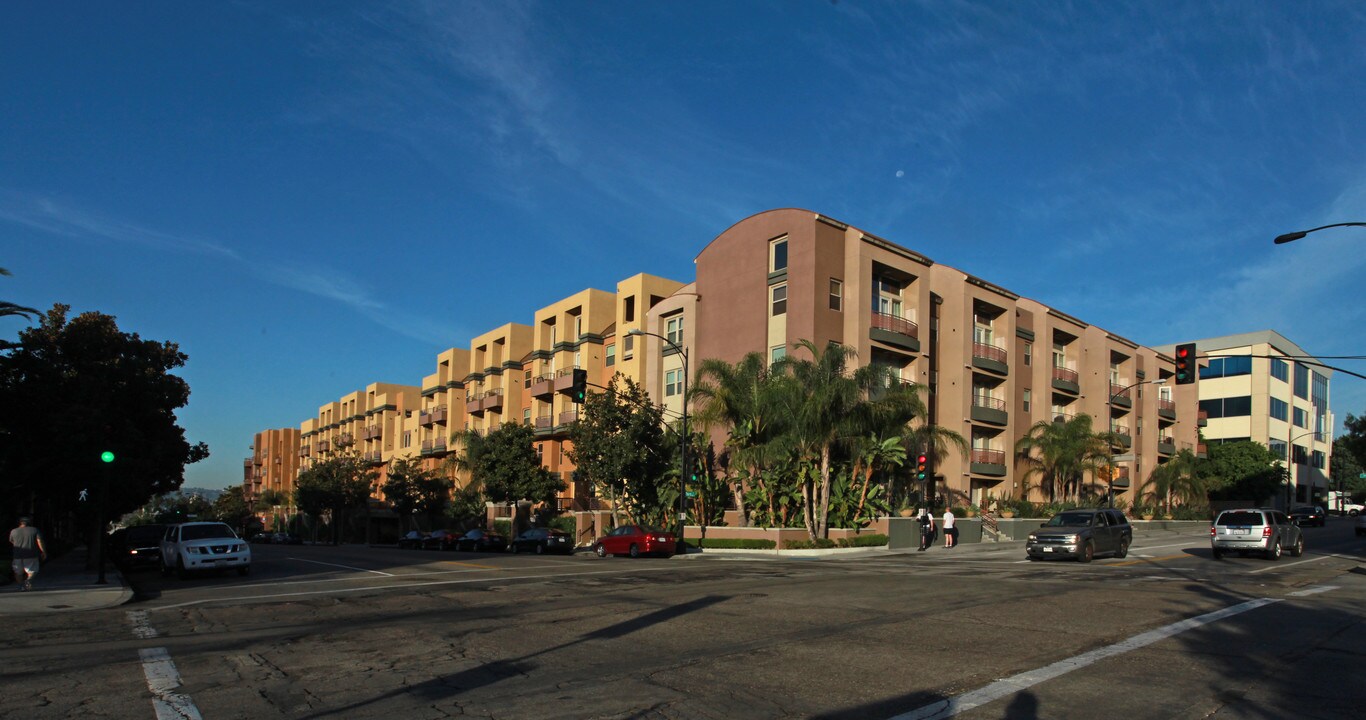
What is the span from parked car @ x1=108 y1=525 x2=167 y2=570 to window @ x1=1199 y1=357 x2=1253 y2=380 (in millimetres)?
82722

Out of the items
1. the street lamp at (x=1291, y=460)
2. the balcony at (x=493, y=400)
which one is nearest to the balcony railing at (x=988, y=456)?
the balcony at (x=493, y=400)

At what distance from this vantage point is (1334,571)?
76.6 ft

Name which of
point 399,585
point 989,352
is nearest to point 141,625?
point 399,585

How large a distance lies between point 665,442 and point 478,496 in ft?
73.0

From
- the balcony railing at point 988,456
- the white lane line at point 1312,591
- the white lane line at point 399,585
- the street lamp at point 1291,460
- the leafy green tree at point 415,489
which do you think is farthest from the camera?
the street lamp at point 1291,460

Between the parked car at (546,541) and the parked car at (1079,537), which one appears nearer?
the parked car at (1079,537)

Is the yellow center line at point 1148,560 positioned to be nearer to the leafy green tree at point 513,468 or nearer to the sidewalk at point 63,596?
the sidewalk at point 63,596

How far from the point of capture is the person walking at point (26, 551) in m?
18.9

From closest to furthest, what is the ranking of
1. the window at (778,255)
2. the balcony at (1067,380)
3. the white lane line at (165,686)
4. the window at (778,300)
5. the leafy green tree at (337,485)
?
the white lane line at (165,686)
the window at (778,300)
the window at (778,255)
the balcony at (1067,380)
the leafy green tree at (337,485)

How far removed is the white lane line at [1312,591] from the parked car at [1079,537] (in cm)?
812

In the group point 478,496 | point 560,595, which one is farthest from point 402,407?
point 560,595

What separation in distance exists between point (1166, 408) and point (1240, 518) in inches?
1889

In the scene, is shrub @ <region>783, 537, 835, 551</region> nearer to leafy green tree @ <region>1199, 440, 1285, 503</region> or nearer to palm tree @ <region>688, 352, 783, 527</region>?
palm tree @ <region>688, 352, 783, 527</region>

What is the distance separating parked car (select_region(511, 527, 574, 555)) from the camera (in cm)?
4156
